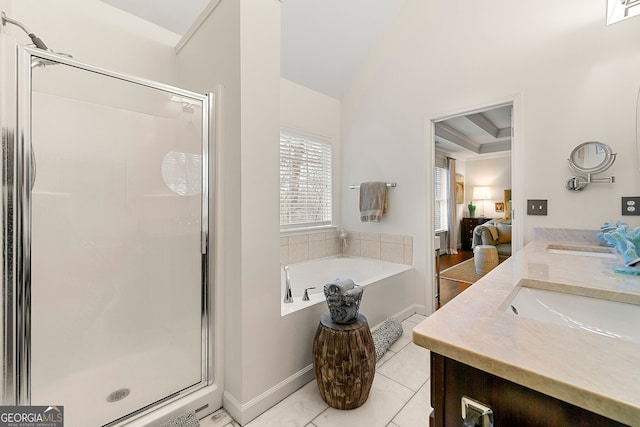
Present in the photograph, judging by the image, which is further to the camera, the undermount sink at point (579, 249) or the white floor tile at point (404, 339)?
the white floor tile at point (404, 339)

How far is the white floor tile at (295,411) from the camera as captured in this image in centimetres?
142

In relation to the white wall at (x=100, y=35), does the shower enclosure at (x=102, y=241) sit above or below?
below

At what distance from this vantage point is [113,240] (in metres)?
1.46

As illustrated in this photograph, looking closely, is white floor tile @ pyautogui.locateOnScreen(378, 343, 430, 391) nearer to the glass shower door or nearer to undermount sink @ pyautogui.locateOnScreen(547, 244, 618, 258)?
undermount sink @ pyautogui.locateOnScreen(547, 244, 618, 258)

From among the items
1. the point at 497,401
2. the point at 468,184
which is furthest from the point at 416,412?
the point at 468,184

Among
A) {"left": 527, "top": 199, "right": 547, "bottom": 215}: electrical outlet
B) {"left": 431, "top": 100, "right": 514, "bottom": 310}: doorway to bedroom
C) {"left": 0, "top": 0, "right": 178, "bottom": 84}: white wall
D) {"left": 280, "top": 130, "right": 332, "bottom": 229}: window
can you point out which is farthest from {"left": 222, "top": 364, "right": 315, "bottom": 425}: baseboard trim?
{"left": 431, "top": 100, "right": 514, "bottom": 310}: doorway to bedroom

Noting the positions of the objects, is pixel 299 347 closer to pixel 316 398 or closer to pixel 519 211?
pixel 316 398

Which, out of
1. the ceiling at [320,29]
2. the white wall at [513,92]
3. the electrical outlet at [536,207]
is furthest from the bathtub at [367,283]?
the ceiling at [320,29]

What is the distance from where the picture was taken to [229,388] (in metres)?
1.53

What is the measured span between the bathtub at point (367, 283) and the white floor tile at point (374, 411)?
57 centimetres

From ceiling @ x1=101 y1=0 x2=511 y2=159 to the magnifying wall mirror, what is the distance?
693mm

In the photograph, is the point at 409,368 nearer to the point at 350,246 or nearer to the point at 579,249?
the point at 579,249

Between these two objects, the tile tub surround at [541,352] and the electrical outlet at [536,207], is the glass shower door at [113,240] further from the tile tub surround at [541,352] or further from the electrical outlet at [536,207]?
the electrical outlet at [536,207]

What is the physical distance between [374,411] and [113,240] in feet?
5.54
